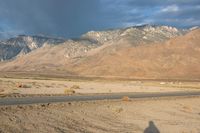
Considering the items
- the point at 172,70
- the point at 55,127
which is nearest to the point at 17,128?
the point at 55,127

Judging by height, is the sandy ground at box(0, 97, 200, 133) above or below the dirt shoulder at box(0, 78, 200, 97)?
below

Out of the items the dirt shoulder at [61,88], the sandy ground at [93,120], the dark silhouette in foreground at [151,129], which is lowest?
the dark silhouette in foreground at [151,129]

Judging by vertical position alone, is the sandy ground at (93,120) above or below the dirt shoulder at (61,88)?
below

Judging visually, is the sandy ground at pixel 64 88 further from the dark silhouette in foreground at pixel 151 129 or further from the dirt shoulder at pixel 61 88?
the dark silhouette in foreground at pixel 151 129

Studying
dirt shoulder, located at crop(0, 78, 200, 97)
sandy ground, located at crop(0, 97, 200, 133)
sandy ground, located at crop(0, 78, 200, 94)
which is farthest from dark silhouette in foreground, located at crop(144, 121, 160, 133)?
sandy ground, located at crop(0, 78, 200, 94)

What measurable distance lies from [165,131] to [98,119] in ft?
14.5

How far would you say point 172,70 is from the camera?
573 feet

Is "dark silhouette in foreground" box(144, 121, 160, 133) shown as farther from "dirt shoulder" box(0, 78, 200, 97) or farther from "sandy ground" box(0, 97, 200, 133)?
"dirt shoulder" box(0, 78, 200, 97)

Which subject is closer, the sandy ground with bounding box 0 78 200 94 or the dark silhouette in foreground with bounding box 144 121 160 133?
the dark silhouette in foreground with bounding box 144 121 160 133

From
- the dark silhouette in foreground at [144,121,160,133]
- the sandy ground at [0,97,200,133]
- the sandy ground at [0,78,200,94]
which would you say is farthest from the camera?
the sandy ground at [0,78,200,94]

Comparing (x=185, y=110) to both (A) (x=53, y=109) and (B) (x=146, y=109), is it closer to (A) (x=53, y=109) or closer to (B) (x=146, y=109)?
(B) (x=146, y=109)

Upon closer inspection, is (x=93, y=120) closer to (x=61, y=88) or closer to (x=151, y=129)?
(x=151, y=129)

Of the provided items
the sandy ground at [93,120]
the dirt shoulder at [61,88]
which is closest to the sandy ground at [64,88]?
the dirt shoulder at [61,88]

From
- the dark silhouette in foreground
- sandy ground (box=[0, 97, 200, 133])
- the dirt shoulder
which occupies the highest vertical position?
the dirt shoulder
